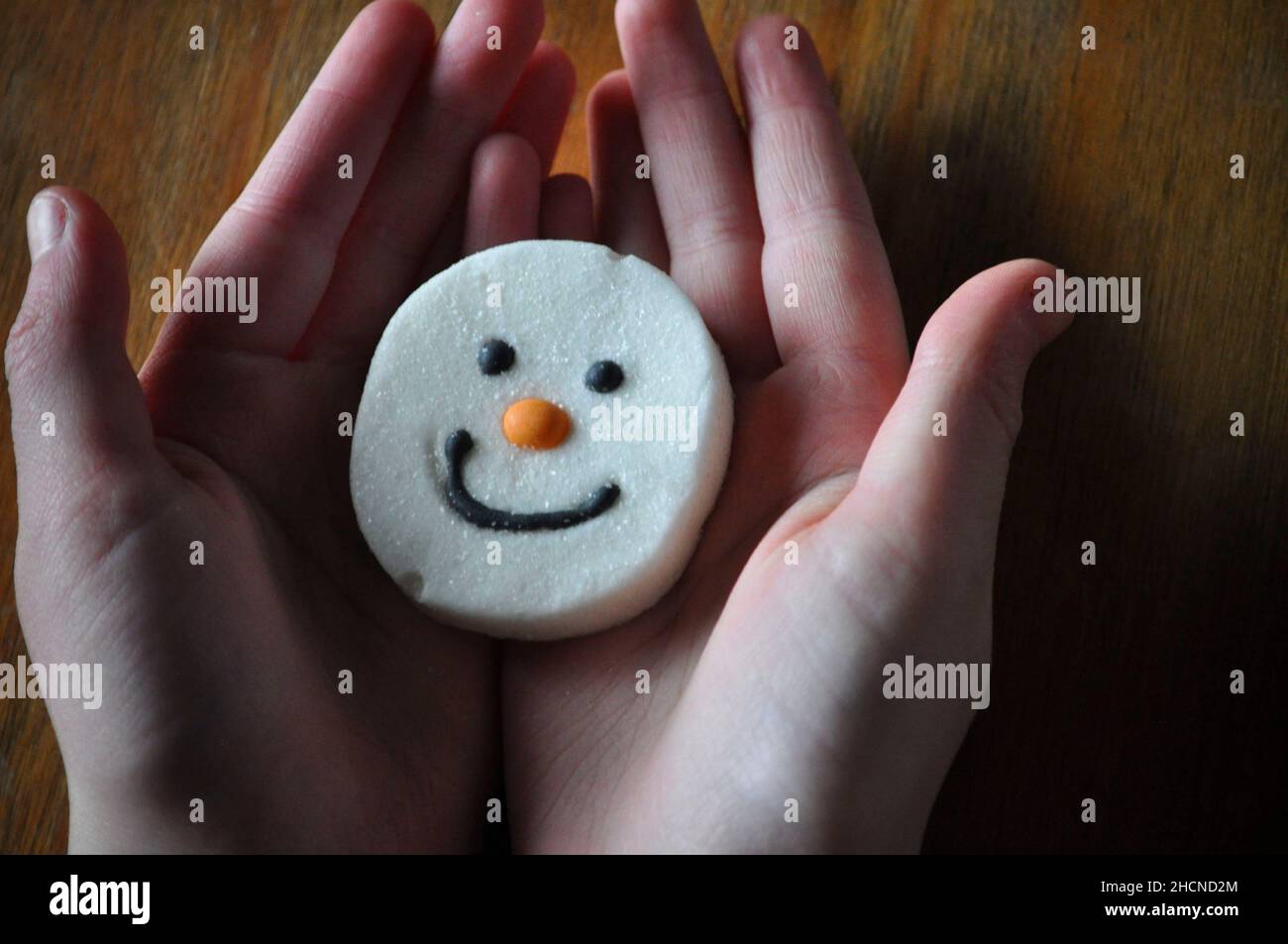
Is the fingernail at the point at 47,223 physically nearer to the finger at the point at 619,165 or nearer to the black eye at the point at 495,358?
the black eye at the point at 495,358

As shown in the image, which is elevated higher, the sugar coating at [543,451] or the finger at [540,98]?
the finger at [540,98]

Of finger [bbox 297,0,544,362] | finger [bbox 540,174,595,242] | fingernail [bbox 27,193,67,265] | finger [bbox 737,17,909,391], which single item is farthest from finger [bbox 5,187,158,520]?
finger [bbox 737,17,909,391]

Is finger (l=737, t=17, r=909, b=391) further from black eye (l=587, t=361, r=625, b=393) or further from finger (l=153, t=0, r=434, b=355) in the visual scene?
finger (l=153, t=0, r=434, b=355)

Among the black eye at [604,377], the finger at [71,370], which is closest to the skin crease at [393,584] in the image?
the finger at [71,370]

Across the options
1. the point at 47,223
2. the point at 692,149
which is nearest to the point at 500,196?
the point at 692,149

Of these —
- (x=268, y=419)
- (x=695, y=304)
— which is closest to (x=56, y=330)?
(x=268, y=419)
